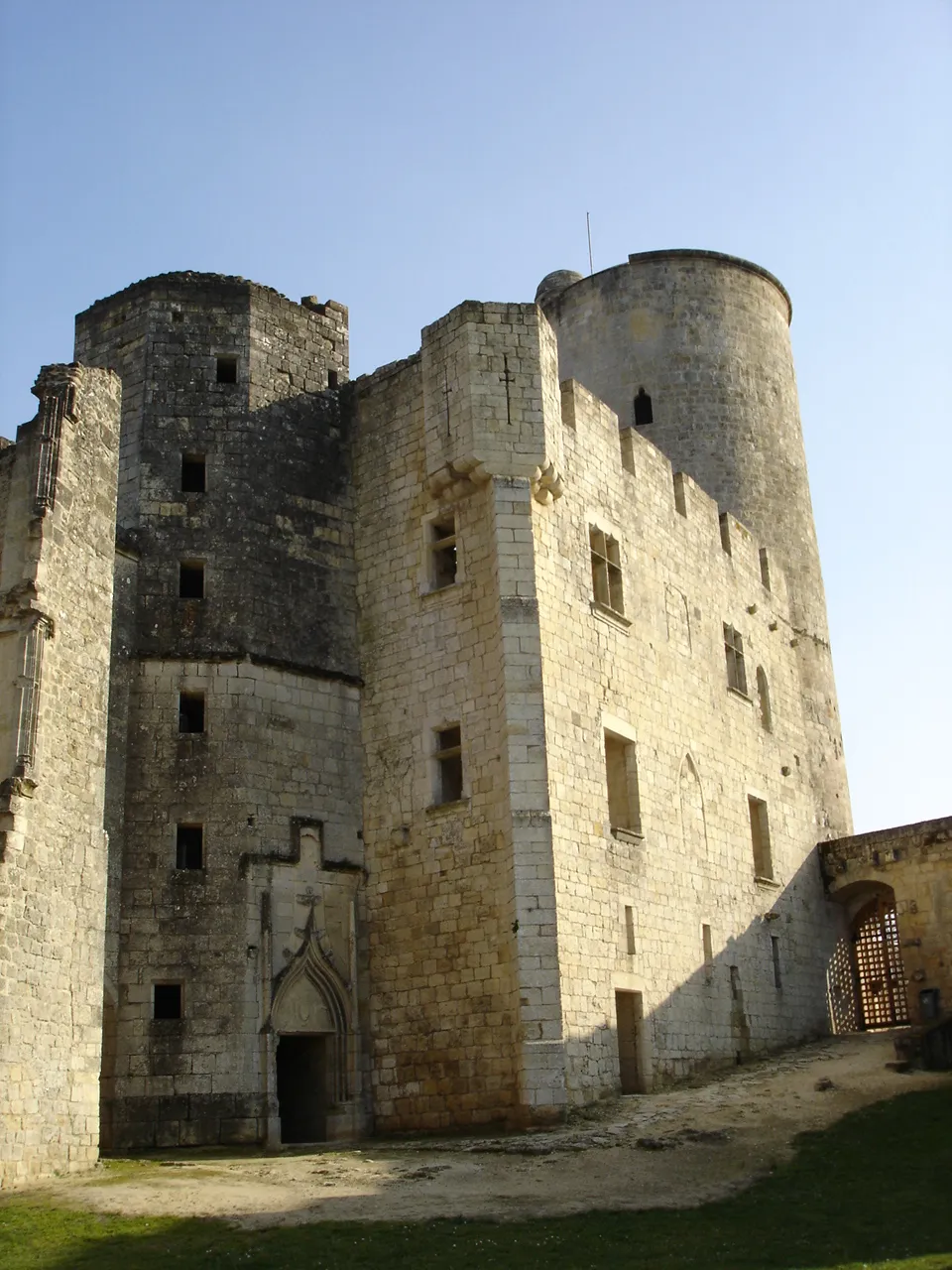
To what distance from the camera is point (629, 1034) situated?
17797 millimetres

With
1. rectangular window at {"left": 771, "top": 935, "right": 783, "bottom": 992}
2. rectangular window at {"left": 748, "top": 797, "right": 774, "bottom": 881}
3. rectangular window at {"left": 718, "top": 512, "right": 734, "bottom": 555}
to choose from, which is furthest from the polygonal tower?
rectangular window at {"left": 771, "top": 935, "right": 783, "bottom": 992}

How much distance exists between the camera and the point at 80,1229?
1094cm

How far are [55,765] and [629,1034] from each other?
26.6ft

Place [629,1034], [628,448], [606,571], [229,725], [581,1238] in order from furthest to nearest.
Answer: [628,448] < [606,571] < [629,1034] < [229,725] < [581,1238]

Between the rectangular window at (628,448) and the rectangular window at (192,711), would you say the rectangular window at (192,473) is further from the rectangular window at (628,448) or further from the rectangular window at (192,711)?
the rectangular window at (628,448)

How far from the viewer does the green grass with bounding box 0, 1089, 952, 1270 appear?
32.8ft

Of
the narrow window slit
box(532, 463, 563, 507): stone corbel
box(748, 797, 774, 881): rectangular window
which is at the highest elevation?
the narrow window slit

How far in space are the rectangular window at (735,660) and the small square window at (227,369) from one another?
9.38 m

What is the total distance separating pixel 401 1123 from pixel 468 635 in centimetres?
593

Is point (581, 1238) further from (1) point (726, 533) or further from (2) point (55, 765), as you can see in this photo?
(1) point (726, 533)

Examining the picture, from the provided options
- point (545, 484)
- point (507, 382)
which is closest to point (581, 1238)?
point (545, 484)

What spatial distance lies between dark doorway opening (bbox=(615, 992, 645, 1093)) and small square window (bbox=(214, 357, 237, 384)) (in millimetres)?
9771

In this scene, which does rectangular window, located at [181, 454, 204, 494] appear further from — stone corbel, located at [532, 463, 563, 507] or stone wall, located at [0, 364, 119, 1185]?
stone corbel, located at [532, 463, 563, 507]

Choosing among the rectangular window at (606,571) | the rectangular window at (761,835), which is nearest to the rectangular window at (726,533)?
the rectangular window at (761,835)
